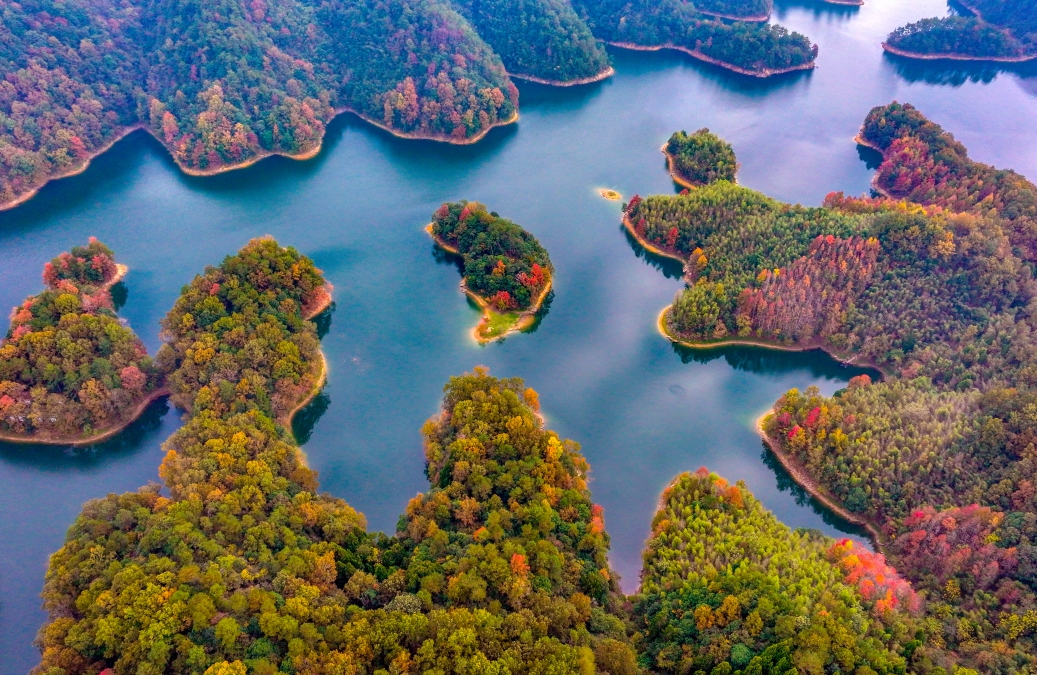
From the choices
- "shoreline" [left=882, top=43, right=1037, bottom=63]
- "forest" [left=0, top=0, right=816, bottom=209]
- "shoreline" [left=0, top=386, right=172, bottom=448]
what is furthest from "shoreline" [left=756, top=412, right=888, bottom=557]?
"shoreline" [left=882, top=43, right=1037, bottom=63]

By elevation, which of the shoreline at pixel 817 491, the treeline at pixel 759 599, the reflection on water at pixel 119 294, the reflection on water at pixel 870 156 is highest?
the reflection on water at pixel 870 156

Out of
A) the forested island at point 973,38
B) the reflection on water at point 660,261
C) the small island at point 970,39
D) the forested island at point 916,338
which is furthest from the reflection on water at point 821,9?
the reflection on water at point 660,261

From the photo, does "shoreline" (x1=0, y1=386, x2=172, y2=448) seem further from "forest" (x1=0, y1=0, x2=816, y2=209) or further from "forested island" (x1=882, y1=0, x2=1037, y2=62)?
"forested island" (x1=882, y1=0, x2=1037, y2=62)

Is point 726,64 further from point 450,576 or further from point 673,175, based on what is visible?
point 450,576

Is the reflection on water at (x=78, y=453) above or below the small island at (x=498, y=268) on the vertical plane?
below

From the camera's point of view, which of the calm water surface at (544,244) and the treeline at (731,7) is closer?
the calm water surface at (544,244)

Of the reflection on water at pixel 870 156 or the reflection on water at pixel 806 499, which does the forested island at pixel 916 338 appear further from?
the reflection on water at pixel 870 156

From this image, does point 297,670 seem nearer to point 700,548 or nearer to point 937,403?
point 700,548

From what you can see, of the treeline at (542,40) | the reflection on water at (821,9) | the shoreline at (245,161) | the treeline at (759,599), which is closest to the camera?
the treeline at (759,599)
